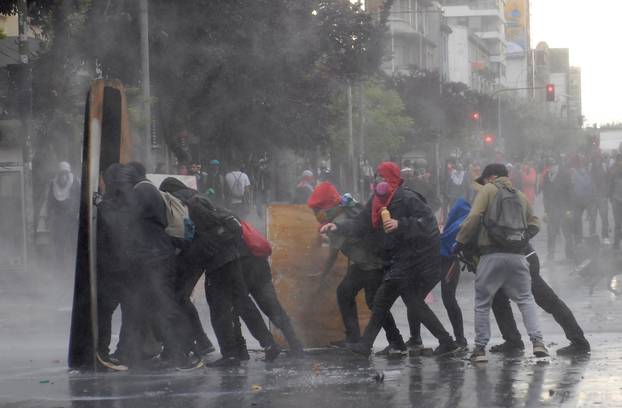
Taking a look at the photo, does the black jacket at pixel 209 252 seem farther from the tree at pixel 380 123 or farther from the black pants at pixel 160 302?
the tree at pixel 380 123

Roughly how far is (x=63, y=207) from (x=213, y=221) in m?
7.02

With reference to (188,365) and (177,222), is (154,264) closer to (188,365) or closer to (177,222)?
(177,222)

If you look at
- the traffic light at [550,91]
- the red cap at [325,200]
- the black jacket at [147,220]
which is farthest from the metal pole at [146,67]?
the traffic light at [550,91]

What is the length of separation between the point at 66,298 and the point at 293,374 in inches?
249

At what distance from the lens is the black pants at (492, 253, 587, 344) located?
9.27 meters

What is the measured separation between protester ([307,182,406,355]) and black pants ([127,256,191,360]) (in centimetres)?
123

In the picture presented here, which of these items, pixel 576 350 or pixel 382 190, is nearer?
pixel 382 190

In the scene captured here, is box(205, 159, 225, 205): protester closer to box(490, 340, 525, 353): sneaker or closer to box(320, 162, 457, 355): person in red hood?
box(490, 340, 525, 353): sneaker

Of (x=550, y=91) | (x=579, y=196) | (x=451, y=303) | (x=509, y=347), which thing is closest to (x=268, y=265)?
(x=451, y=303)

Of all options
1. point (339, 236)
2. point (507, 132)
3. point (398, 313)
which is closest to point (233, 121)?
point (398, 313)

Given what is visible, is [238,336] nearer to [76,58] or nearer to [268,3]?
[76,58]

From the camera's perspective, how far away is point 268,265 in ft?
31.0

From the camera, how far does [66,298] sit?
46.8 feet

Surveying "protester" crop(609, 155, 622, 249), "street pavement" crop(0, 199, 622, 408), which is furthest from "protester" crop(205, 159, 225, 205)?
"street pavement" crop(0, 199, 622, 408)
